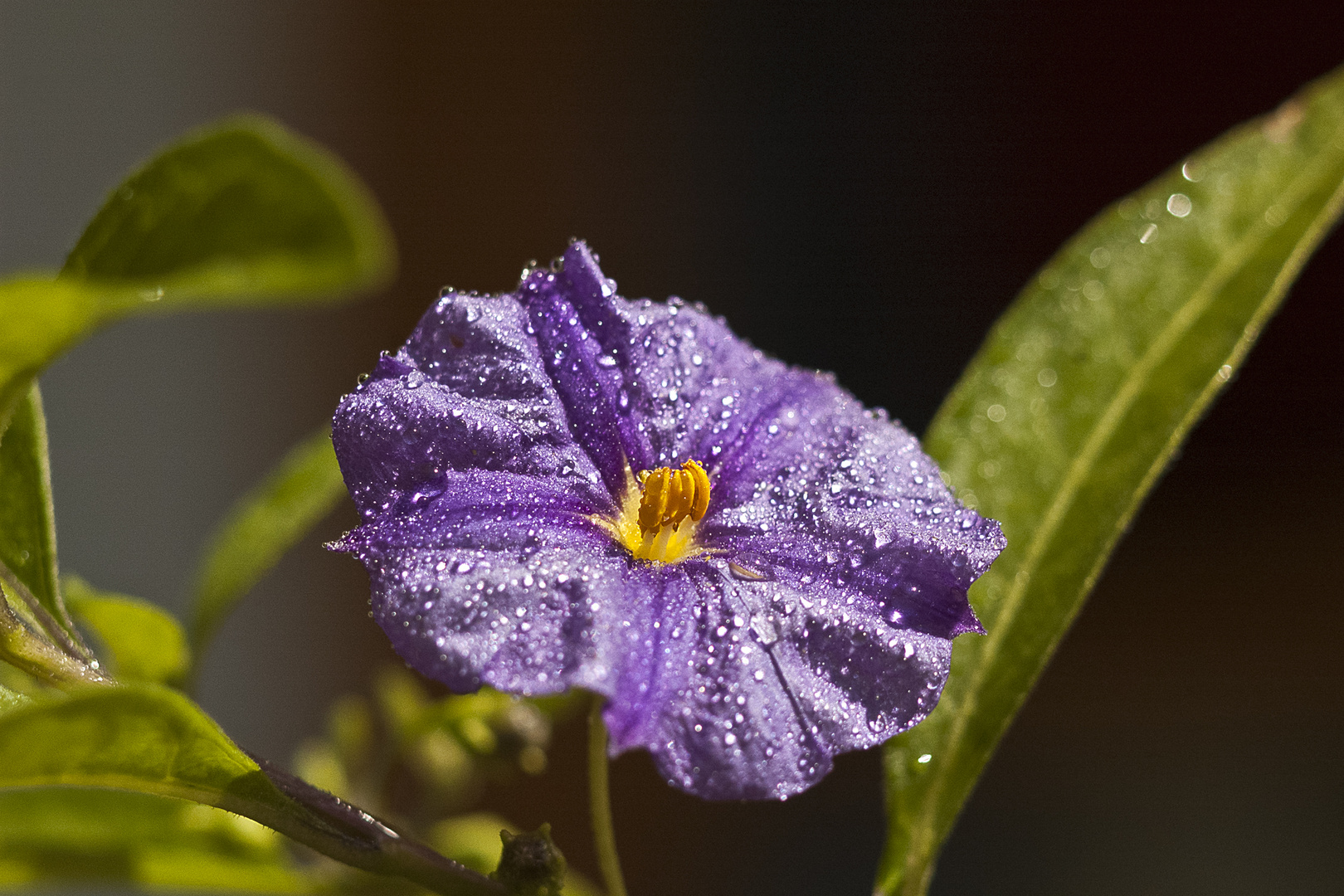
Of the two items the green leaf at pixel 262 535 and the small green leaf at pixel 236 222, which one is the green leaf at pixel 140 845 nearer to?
the green leaf at pixel 262 535

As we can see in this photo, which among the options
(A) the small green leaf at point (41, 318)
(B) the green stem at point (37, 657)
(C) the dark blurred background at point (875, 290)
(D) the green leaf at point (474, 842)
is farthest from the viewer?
(C) the dark blurred background at point (875, 290)

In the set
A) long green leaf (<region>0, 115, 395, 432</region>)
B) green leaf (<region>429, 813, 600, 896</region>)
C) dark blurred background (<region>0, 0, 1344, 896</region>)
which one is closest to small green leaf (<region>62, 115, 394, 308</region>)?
long green leaf (<region>0, 115, 395, 432</region>)

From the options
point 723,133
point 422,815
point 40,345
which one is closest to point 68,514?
point 422,815

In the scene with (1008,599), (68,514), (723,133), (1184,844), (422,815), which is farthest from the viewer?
(723,133)

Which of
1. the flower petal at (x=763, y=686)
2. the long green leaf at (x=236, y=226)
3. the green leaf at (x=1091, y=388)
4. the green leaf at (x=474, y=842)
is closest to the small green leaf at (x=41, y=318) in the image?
the long green leaf at (x=236, y=226)

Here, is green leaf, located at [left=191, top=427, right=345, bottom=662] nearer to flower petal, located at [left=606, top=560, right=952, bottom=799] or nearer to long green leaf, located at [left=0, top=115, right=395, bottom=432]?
long green leaf, located at [left=0, top=115, right=395, bottom=432]

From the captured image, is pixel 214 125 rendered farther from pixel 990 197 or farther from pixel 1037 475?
pixel 990 197
